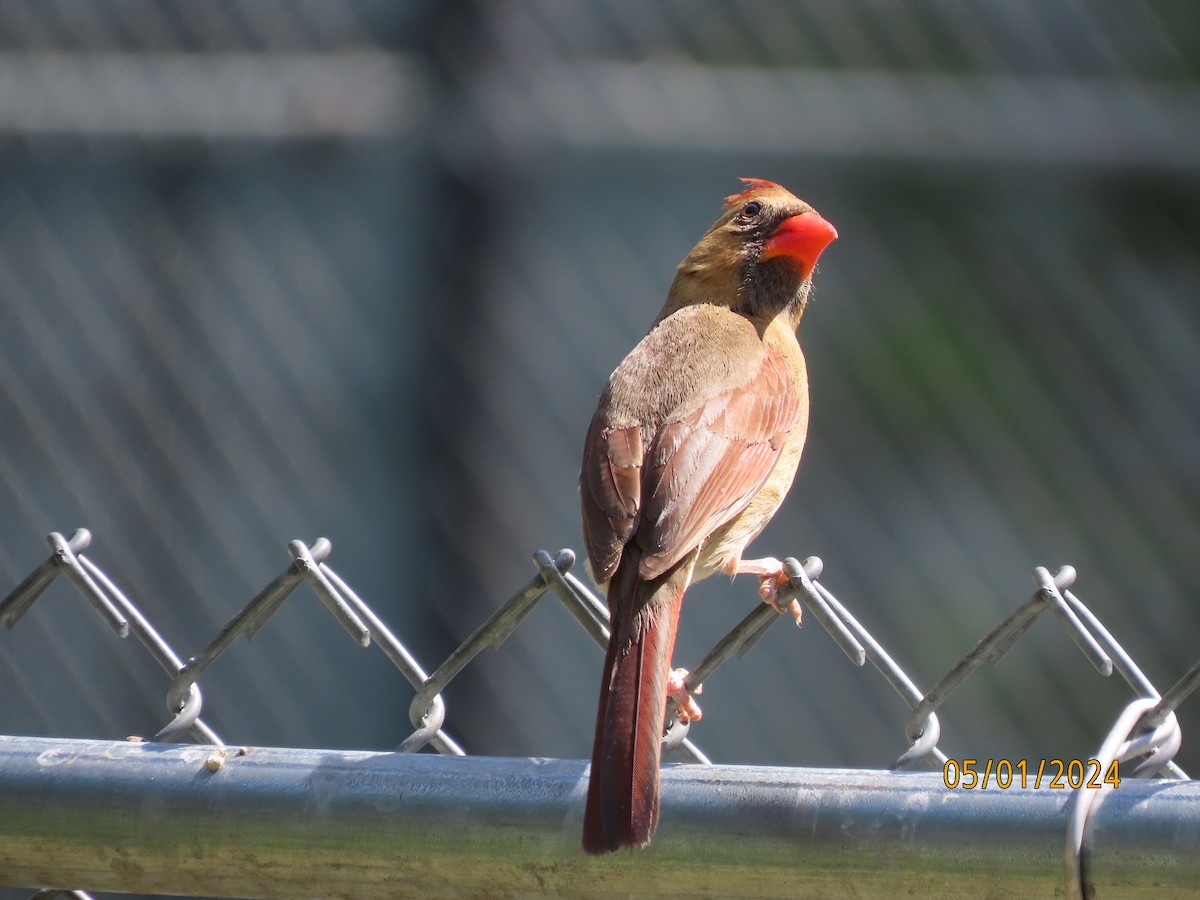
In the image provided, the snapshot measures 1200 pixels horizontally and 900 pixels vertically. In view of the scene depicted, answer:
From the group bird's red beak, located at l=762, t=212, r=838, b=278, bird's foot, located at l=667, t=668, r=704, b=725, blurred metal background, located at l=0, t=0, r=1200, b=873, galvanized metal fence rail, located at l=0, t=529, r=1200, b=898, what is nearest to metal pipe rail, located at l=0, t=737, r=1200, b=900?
galvanized metal fence rail, located at l=0, t=529, r=1200, b=898

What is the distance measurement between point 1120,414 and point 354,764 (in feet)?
14.2

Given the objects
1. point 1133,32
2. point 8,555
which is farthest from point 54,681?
point 1133,32

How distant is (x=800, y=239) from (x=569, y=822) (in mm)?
1982

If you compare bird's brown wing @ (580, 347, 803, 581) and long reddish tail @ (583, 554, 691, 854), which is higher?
bird's brown wing @ (580, 347, 803, 581)

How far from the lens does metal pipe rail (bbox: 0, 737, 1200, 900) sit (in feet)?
4.61

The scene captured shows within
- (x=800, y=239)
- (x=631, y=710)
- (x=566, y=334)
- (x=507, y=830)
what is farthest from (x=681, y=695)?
(x=566, y=334)

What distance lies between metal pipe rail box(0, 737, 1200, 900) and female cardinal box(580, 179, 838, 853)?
0.20 feet

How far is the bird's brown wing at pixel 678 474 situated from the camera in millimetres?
2312

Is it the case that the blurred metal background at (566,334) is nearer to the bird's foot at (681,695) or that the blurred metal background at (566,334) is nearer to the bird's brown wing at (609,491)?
the bird's brown wing at (609,491)

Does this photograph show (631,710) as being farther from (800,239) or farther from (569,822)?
(800,239)

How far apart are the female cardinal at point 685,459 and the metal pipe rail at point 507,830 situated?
6cm

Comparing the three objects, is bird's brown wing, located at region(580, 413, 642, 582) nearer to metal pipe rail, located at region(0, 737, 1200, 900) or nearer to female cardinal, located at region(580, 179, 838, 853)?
female cardinal, located at region(580, 179, 838, 853)
